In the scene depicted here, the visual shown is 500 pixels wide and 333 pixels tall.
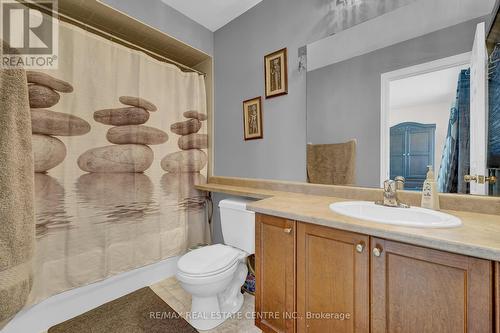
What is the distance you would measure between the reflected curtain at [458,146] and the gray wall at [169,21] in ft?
6.87

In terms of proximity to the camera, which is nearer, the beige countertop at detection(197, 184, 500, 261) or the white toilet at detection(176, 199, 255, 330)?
the beige countertop at detection(197, 184, 500, 261)

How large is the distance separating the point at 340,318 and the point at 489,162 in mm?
1026

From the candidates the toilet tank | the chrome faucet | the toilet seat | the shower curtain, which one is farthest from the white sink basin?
the shower curtain

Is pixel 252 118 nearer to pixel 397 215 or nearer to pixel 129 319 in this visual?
pixel 397 215

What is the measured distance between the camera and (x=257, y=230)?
4.08 ft

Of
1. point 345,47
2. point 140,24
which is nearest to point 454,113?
point 345,47

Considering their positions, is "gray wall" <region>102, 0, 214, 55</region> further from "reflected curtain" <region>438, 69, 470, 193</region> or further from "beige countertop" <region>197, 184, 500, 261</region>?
"reflected curtain" <region>438, 69, 470, 193</region>

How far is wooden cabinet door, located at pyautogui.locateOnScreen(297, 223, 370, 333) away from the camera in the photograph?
0.88 meters

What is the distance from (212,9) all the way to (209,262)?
2.17m

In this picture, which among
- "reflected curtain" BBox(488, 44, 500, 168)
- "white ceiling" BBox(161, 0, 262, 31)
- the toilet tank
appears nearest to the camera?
"reflected curtain" BBox(488, 44, 500, 168)

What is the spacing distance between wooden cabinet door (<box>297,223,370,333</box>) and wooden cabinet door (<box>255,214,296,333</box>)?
50mm

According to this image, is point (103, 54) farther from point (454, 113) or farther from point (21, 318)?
point (454, 113)

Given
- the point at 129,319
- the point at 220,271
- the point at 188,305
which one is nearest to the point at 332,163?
the point at 220,271

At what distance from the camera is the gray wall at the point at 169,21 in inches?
66.4
